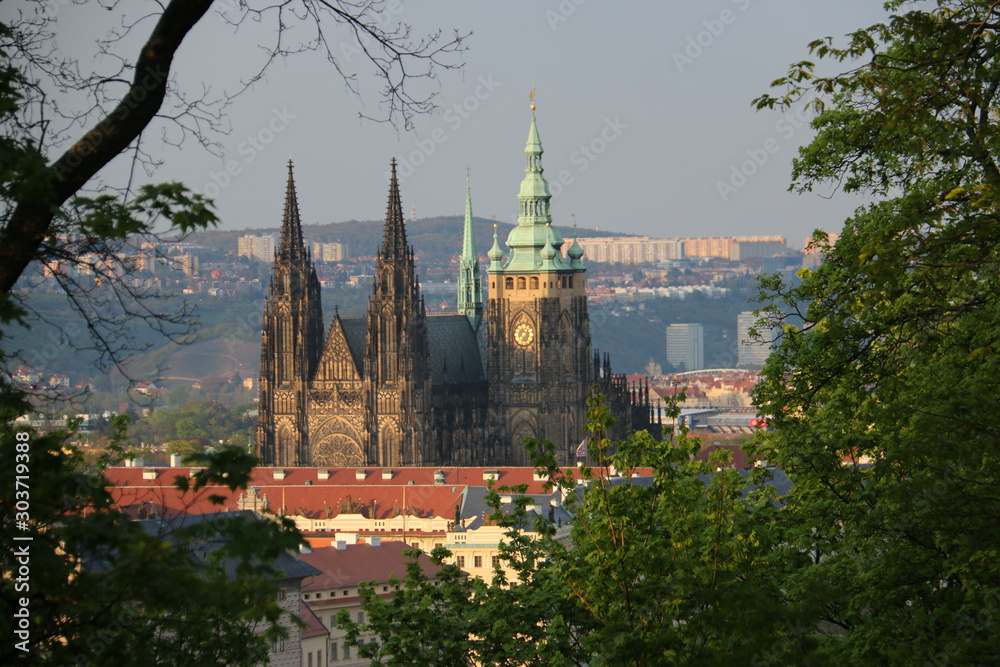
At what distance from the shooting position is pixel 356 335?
370 feet

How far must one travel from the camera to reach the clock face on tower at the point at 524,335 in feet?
383

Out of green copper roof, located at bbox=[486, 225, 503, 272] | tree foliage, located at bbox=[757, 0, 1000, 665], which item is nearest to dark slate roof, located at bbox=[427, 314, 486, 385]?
green copper roof, located at bbox=[486, 225, 503, 272]

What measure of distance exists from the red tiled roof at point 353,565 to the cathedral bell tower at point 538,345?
117ft

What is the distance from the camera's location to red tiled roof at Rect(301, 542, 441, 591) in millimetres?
70750

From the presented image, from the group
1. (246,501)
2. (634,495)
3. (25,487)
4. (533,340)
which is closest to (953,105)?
(634,495)

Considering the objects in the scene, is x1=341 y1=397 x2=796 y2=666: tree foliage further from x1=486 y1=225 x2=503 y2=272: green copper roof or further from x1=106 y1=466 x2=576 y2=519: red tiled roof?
x1=486 y1=225 x2=503 y2=272: green copper roof

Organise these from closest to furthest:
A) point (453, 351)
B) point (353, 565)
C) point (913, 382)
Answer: point (913, 382), point (353, 565), point (453, 351)

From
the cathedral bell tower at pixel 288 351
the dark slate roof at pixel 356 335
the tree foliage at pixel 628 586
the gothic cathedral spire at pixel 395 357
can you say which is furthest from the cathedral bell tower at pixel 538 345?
the tree foliage at pixel 628 586

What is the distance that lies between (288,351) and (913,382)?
3600 inches

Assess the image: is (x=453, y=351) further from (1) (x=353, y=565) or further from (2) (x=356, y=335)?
(1) (x=353, y=565)

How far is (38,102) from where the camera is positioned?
13578mm

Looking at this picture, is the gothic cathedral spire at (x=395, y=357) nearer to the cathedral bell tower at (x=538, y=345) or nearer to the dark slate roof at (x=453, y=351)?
the dark slate roof at (x=453, y=351)

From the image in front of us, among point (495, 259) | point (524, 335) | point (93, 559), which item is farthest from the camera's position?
point (495, 259)

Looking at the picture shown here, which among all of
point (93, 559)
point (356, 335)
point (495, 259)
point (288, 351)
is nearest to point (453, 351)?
point (495, 259)
